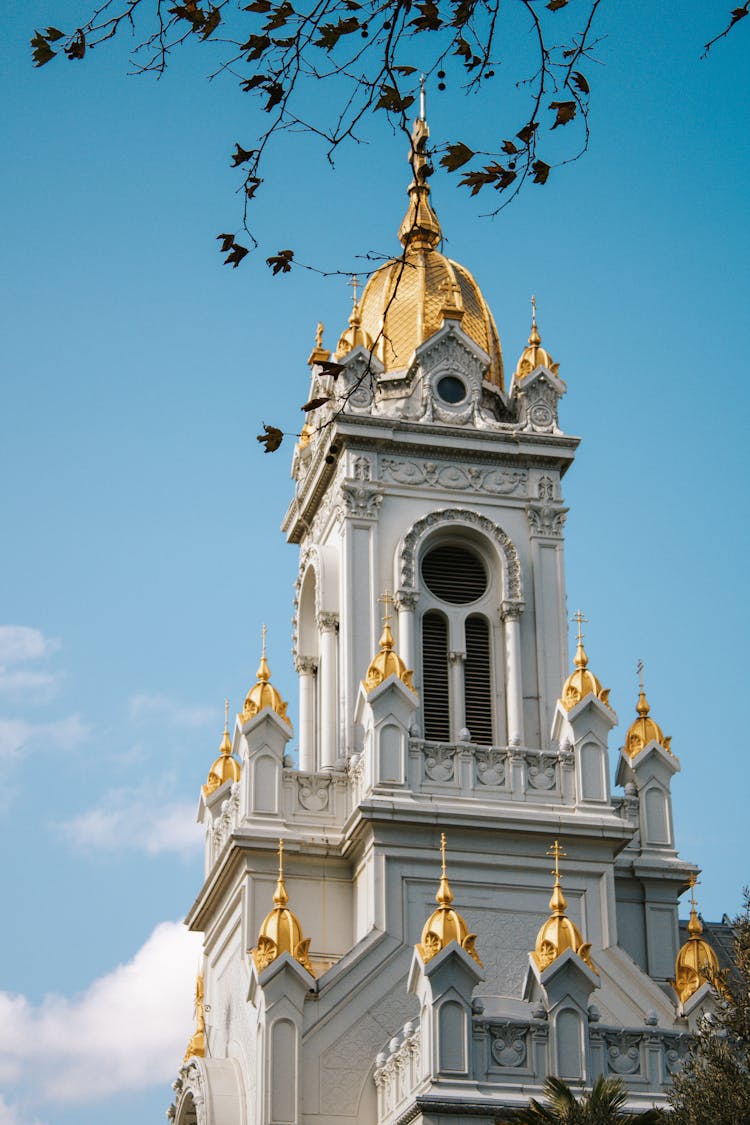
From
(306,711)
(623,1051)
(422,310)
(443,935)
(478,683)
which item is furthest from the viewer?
(422,310)

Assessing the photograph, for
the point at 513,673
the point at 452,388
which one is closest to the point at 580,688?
the point at 513,673

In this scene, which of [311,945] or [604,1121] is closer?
[604,1121]

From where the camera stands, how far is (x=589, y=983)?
101 feet

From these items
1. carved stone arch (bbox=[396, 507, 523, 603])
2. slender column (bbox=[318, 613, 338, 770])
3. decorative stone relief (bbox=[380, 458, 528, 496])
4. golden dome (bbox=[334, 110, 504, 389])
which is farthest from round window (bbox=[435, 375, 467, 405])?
slender column (bbox=[318, 613, 338, 770])

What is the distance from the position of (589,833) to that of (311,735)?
7.48 meters

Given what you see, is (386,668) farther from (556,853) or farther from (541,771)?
(556,853)

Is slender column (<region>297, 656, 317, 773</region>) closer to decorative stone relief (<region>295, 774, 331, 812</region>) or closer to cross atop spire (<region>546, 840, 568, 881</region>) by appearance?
decorative stone relief (<region>295, 774, 331, 812</region>)

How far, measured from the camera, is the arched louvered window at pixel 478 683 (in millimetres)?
38156

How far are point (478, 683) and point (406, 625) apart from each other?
5.89 ft

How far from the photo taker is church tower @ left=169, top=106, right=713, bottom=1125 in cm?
3072

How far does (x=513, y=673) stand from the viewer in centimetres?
3816

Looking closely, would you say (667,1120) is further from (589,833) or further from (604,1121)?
(589,833)

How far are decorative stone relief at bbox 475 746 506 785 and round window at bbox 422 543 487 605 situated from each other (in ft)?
13.1

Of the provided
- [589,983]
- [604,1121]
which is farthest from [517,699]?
[604,1121]
